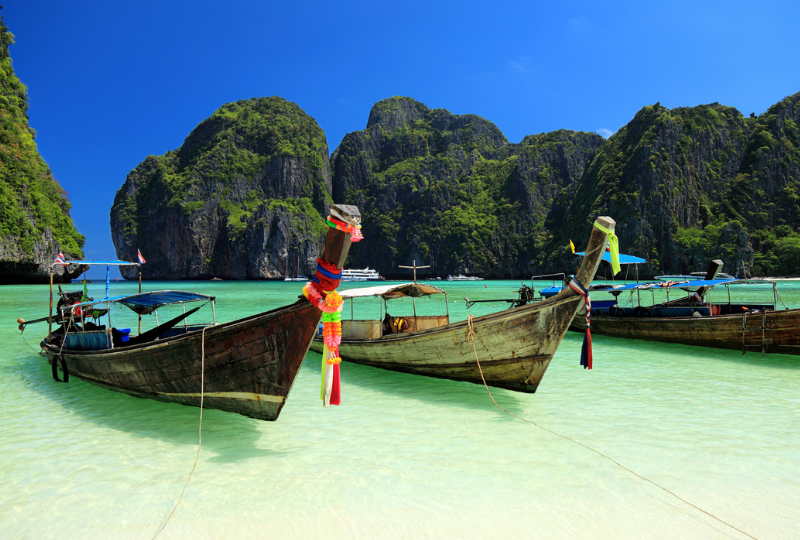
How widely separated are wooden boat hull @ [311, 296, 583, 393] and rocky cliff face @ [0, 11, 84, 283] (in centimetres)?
4909

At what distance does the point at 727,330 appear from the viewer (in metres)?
10.8

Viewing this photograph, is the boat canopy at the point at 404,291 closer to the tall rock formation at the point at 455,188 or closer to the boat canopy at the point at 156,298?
the boat canopy at the point at 156,298

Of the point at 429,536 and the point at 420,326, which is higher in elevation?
the point at 420,326

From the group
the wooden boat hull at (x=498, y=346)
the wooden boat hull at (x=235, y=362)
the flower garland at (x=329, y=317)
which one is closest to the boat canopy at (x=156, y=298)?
the wooden boat hull at (x=235, y=362)

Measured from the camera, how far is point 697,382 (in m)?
8.23

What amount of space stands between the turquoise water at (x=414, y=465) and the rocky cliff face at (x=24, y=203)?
4836 cm

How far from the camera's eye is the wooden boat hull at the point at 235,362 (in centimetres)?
483

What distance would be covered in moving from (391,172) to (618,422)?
131 m

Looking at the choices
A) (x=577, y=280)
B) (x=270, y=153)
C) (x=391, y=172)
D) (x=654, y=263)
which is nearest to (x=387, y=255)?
(x=391, y=172)

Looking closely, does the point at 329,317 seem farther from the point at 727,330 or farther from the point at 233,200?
the point at 233,200

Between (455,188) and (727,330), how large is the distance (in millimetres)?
117384

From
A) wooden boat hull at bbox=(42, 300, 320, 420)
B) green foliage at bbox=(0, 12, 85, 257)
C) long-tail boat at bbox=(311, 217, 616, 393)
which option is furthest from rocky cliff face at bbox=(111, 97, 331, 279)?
wooden boat hull at bbox=(42, 300, 320, 420)

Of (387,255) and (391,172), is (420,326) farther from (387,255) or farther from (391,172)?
(391,172)

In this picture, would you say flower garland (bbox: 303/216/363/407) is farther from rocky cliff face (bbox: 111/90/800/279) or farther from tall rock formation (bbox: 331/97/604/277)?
tall rock formation (bbox: 331/97/604/277)
